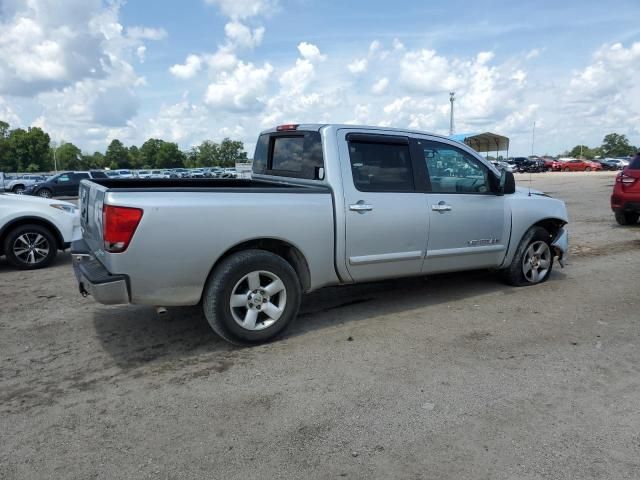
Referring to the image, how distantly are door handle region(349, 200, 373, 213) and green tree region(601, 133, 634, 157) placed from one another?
463 feet

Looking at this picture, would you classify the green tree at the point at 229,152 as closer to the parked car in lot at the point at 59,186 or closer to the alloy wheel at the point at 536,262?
the parked car in lot at the point at 59,186

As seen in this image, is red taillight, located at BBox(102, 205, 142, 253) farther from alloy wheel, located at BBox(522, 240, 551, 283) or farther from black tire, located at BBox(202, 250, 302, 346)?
alloy wheel, located at BBox(522, 240, 551, 283)

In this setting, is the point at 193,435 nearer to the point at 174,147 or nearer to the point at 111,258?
the point at 111,258

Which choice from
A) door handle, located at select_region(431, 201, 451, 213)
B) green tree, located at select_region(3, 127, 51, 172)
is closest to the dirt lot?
door handle, located at select_region(431, 201, 451, 213)

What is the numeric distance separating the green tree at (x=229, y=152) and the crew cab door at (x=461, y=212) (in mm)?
134986

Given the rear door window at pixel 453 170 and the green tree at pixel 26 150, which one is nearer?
the rear door window at pixel 453 170

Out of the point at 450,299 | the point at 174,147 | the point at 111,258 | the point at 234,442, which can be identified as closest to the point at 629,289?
the point at 450,299

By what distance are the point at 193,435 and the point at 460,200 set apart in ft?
11.7

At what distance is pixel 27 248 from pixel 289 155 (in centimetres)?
482

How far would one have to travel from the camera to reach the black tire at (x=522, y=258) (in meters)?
5.98

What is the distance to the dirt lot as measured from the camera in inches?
109

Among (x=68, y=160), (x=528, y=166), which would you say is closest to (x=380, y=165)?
(x=528, y=166)

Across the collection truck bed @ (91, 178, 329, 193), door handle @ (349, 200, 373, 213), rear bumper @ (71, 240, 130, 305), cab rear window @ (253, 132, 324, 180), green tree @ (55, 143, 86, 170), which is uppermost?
green tree @ (55, 143, 86, 170)

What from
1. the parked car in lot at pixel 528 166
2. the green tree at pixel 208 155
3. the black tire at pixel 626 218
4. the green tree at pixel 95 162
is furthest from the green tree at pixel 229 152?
the black tire at pixel 626 218
